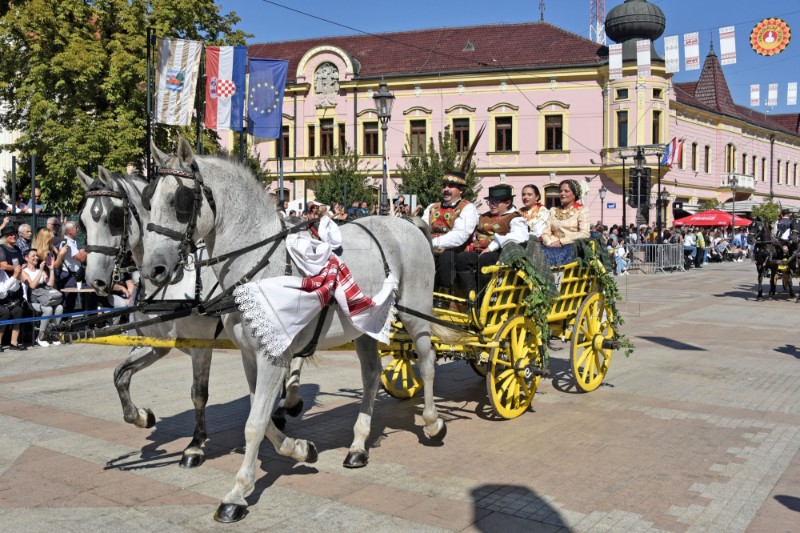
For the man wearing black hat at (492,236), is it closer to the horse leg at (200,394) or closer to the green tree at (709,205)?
the horse leg at (200,394)

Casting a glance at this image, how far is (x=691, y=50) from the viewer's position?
21562mm

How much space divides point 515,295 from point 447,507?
2.96 meters

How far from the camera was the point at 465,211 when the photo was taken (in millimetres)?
7211

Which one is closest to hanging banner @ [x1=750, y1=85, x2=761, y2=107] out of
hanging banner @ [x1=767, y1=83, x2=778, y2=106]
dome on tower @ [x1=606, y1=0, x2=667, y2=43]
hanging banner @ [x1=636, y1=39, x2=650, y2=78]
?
hanging banner @ [x1=767, y1=83, x2=778, y2=106]

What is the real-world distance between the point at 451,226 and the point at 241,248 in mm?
2719

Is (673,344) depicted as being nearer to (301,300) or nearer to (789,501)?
(789,501)

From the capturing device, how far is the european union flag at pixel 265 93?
49.8ft

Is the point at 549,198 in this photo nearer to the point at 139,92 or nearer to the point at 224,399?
the point at 139,92

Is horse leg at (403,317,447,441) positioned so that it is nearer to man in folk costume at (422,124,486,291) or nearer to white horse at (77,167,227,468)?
man in folk costume at (422,124,486,291)

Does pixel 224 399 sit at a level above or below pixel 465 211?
below

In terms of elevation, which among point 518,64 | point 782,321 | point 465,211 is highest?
point 518,64

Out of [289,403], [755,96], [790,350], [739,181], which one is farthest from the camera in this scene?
[739,181]

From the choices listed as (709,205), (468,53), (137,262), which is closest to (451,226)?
(137,262)

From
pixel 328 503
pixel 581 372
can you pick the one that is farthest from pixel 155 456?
pixel 581 372
